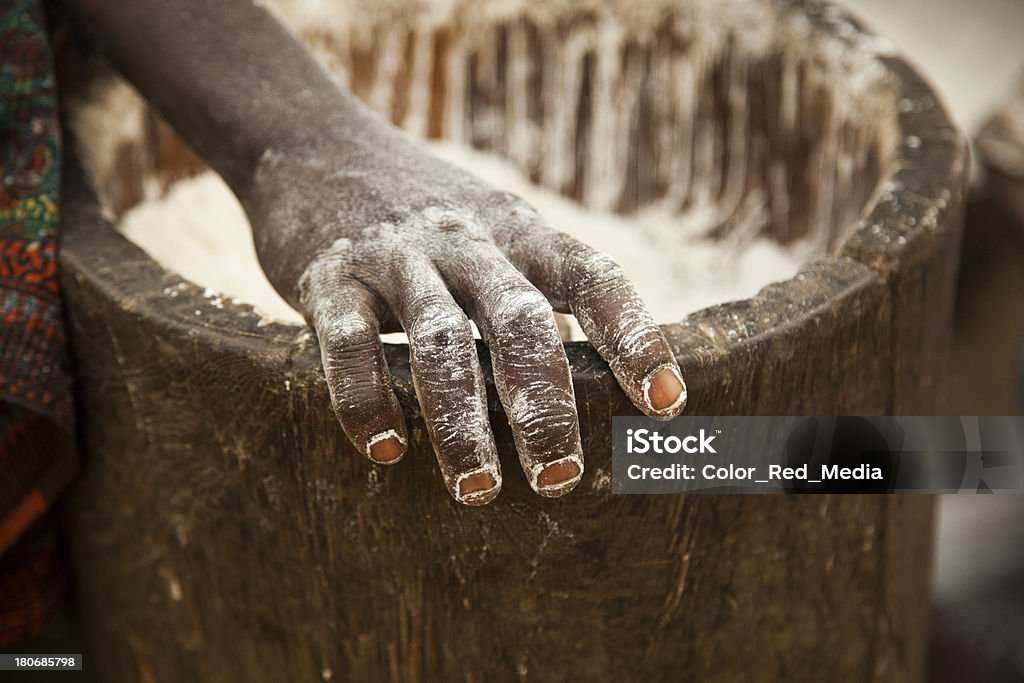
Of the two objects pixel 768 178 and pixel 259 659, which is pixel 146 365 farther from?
pixel 768 178

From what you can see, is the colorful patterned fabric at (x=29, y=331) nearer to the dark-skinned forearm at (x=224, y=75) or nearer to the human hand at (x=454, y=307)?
the dark-skinned forearm at (x=224, y=75)

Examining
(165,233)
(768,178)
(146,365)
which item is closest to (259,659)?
(146,365)

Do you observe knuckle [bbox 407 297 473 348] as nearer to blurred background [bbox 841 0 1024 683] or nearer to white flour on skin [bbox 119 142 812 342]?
white flour on skin [bbox 119 142 812 342]

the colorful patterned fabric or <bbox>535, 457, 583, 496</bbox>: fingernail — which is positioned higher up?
the colorful patterned fabric

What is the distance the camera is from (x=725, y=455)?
2.42 ft

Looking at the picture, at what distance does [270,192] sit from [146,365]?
157 millimetres

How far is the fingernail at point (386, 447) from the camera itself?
0.67 m

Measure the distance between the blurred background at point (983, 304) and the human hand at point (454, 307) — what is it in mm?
922

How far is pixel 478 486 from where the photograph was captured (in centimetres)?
66

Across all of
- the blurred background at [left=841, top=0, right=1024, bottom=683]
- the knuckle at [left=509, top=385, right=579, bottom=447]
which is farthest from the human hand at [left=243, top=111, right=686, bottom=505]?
the blurred background at [left=841, top=0, right=1024, bottom=683]

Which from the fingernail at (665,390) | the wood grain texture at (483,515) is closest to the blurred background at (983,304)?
the wood grain texture at (483,515)

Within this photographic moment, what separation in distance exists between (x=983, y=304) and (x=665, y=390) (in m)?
1.42

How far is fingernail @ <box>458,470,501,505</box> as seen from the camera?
2.14ft

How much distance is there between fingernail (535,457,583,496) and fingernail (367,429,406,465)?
3.5 inches
